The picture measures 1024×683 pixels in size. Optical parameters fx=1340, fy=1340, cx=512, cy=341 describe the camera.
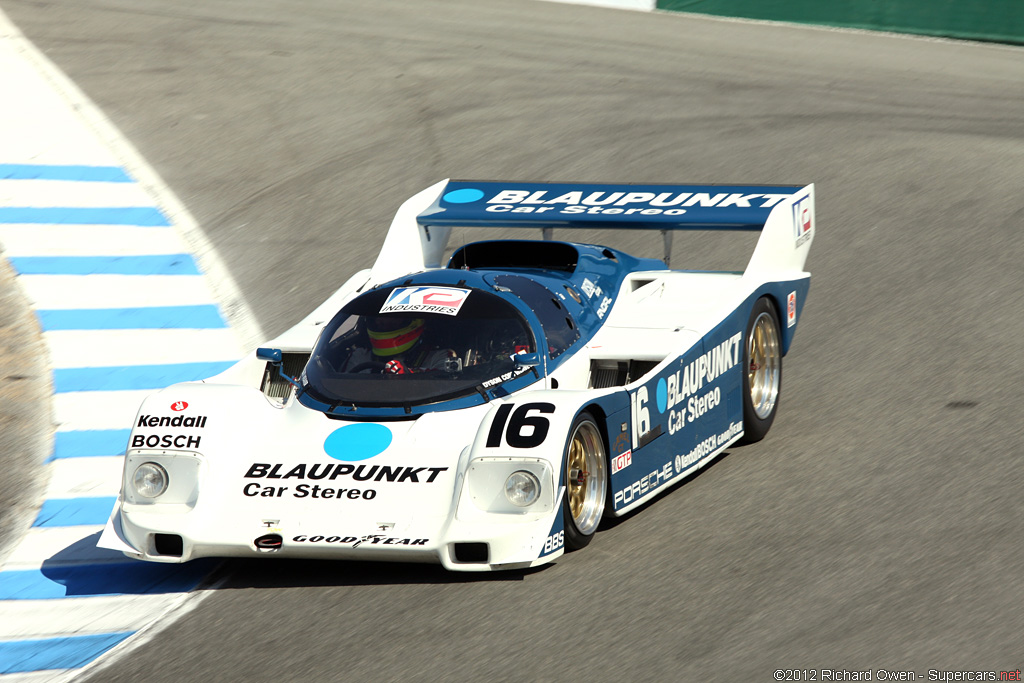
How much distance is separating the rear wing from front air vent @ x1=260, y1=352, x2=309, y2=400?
113 centimetres

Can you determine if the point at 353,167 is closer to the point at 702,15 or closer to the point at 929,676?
the point at 702,15

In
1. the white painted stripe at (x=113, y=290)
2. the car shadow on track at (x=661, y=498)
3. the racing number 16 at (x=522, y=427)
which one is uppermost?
the racing number 16 at (x=522, y=427)

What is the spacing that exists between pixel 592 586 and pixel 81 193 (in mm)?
8873

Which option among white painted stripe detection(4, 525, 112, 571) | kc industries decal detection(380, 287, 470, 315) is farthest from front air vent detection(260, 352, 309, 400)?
white painted stripe detection(4, 525, 112, 571)

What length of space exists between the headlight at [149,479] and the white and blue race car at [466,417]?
0.01 meters

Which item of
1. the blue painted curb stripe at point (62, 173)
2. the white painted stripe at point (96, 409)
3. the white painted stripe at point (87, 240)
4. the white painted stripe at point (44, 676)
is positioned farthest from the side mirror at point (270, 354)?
the blue painted curb stripe at point (62, 173)

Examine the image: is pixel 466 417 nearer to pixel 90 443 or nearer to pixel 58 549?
pixel 58 549

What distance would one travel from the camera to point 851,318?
10305 millimetres

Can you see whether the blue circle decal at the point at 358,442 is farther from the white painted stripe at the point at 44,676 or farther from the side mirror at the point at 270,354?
the white painted stripe at the point at 44,676

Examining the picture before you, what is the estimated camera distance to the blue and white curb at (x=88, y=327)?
6.31 m

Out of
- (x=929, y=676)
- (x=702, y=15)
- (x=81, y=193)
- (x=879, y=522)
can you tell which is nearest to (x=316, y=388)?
(x=879, y=522)

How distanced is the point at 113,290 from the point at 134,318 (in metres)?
0.67

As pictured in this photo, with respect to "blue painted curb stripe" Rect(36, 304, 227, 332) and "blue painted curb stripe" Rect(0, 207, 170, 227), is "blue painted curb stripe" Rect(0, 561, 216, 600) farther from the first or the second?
"blue painted curb stripe" Rect(0, 207, 170, 227)

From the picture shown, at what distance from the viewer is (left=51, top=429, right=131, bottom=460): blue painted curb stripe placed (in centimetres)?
852
